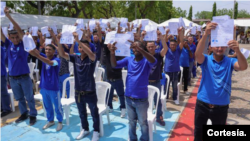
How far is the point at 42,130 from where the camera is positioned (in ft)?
14.2

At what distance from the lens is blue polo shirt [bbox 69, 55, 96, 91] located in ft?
11.6

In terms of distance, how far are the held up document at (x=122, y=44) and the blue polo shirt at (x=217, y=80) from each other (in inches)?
45.3

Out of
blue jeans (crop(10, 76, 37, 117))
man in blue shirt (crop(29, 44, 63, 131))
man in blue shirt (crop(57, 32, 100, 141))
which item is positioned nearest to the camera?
man in blue shirt (crop(57, 32, 100, 141))

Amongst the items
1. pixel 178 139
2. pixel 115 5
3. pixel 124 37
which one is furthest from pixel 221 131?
pixel 115 5

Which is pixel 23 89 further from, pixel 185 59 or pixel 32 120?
pixel 185 59

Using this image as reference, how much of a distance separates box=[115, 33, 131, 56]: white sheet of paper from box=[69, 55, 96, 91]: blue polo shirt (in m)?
0.78

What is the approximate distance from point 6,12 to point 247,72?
37.6ft

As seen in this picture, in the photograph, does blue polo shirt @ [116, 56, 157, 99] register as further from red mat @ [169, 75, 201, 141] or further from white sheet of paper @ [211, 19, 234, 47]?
red mat @ [169, 75, 201, 141]

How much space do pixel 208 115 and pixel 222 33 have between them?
1.19m

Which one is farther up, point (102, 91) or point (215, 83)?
point (215, 83)

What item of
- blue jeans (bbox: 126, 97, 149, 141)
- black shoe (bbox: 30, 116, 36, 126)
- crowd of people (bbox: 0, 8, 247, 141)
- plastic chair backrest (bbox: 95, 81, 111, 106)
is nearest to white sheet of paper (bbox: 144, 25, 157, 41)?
crowd of people (bbox: 0, 8, 247, 141)

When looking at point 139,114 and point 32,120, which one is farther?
point 32,120

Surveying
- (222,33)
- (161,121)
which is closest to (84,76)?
(161,121)

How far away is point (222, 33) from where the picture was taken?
2.31 metres
